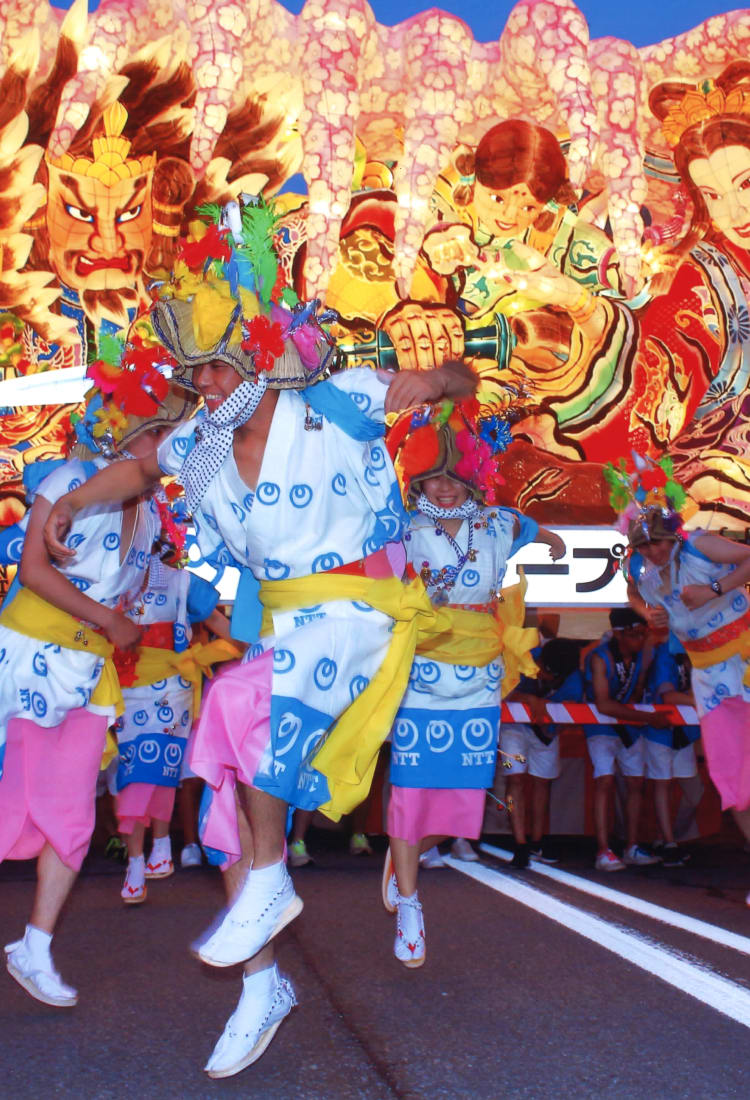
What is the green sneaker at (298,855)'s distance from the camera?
6272 mm

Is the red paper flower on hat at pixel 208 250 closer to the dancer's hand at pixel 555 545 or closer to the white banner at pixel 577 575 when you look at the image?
the dancer's hand at pixel 555 545

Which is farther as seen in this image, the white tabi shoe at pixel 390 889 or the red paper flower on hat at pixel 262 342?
the white tabi shoe at pixel 390 889

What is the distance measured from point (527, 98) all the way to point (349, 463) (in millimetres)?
7787

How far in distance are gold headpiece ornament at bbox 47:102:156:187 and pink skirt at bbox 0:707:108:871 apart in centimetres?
720

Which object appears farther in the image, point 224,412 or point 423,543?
point 423,543

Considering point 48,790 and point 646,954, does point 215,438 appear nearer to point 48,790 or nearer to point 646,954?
point 48,790

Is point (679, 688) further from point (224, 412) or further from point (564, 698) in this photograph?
point (224, 412)

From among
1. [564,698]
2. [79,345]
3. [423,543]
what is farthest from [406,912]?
[79,345]

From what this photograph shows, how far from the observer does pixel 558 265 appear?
10.2m

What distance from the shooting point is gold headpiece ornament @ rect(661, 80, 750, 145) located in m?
9.94

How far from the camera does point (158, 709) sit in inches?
217

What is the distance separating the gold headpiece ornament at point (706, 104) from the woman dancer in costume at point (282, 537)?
26.7 feet

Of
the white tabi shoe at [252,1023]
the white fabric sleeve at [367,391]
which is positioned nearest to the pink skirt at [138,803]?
the white tabi shoe at [252,1023]

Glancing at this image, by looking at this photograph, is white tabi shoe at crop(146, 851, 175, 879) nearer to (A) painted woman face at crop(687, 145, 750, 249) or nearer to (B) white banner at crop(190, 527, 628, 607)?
(B) white banner at crop(190, 527, 628, 607)
